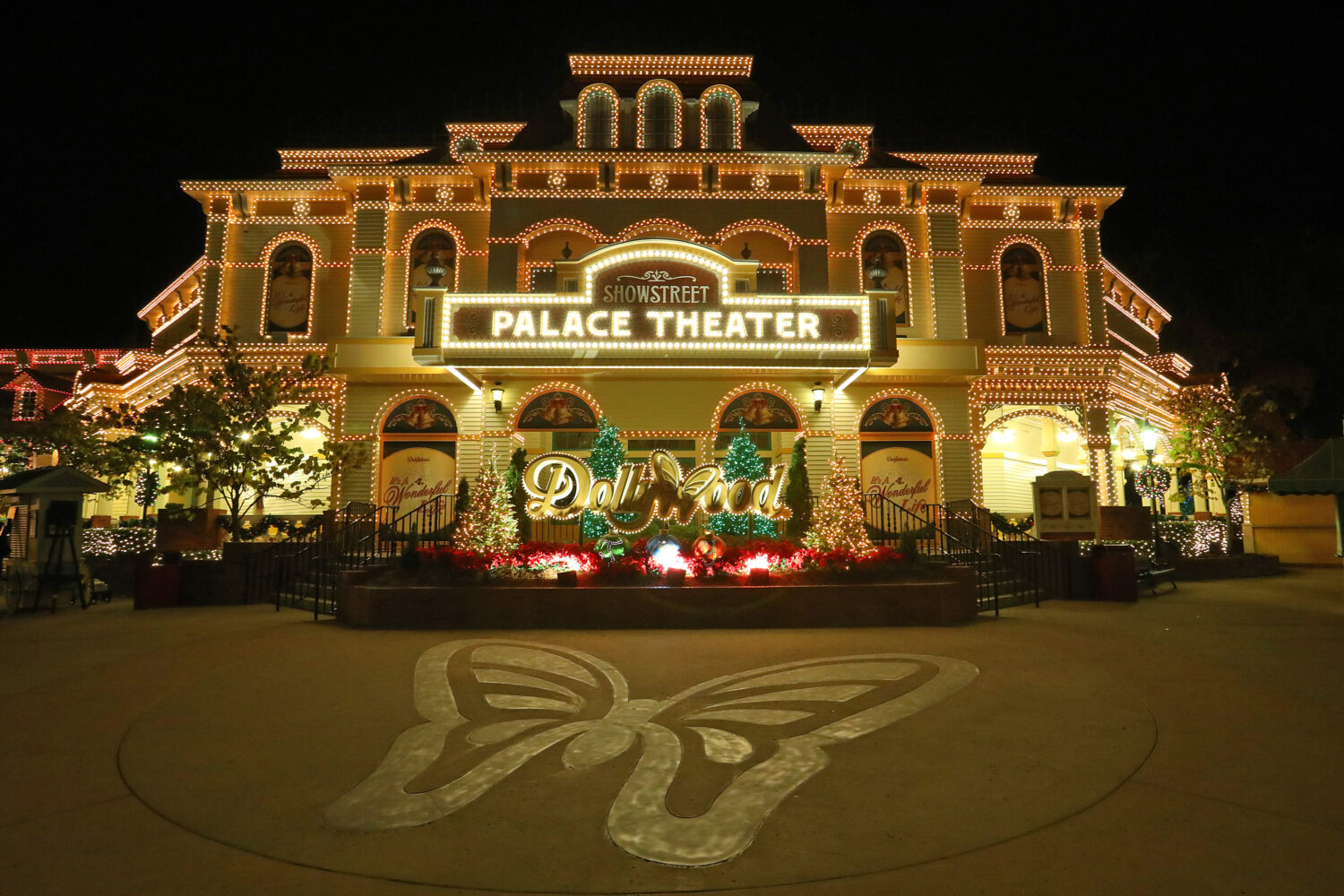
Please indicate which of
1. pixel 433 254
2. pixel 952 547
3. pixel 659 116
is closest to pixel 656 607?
pixel 952 547

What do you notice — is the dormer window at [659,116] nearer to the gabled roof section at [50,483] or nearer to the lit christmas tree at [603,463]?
the lit christmas tree at [603,463]

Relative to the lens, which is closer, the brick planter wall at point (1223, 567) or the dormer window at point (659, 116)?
the brick planter wall at point (1223, 567)

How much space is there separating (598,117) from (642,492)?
41.1 feet

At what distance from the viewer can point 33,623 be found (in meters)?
12.1

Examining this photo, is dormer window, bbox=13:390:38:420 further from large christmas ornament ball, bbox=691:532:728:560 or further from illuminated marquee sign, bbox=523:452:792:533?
large christmas ornament ball, bbox=691:532:728:560

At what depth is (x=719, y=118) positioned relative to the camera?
20.9m

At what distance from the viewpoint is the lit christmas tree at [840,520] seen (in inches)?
482

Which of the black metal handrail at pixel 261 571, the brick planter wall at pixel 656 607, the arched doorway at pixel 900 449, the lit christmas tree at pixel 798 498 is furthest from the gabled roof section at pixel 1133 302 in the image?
the black metal handrail at pixel 261 571

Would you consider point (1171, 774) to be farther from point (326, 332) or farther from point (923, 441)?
point (326, 332)

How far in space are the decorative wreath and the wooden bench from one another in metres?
3.46

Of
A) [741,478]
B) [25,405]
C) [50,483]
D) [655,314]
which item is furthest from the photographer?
[25,405]

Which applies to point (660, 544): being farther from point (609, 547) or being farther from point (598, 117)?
point (598, 117)

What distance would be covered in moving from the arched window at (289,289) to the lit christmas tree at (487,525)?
36.9 ft

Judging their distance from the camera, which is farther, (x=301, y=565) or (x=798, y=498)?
(x=798, y=498)
